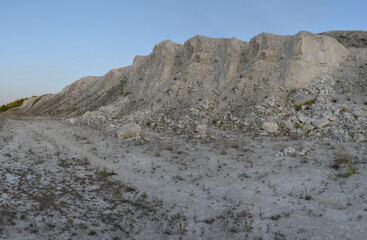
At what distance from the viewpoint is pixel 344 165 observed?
38.0ft

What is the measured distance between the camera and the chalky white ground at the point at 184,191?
741 cm

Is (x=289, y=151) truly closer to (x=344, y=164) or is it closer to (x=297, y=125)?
(x=344, y=164)

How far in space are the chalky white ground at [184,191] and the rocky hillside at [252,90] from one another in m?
4.14

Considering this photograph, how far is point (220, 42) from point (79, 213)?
87.4 feet

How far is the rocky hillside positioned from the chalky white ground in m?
4.14

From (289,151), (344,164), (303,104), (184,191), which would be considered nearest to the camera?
(184,191)

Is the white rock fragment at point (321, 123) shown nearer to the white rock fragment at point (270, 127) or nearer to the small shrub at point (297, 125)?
the small shrub at point (297, 125)

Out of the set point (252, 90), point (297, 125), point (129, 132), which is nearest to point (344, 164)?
point (297, 125)

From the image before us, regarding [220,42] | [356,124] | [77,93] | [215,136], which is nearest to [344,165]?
[356,124]

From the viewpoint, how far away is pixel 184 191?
10336 millimetres

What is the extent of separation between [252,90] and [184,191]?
1809 centimetres

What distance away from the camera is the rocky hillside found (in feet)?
67.3

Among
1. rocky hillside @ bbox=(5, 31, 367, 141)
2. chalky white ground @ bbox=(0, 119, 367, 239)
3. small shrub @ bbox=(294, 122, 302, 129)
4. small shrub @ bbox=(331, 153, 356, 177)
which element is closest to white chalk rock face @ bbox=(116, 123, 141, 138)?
chalky white ground @ bbox=(0, 119, 367, 239)

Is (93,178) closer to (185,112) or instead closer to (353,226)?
(353,226)
